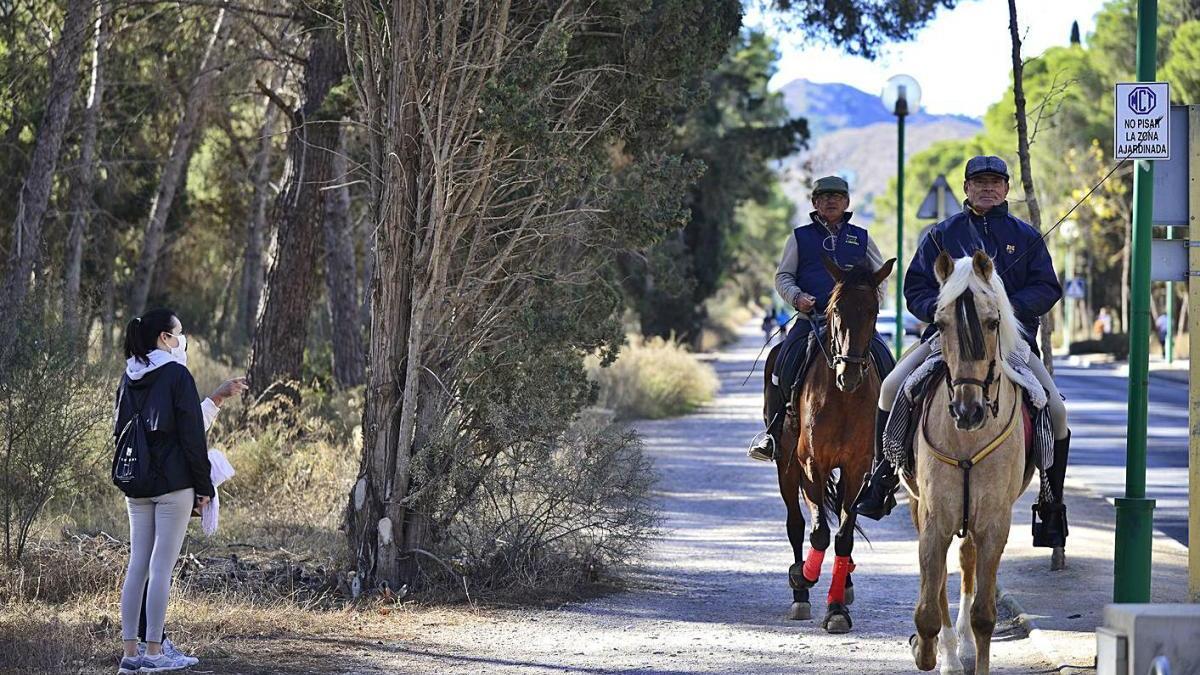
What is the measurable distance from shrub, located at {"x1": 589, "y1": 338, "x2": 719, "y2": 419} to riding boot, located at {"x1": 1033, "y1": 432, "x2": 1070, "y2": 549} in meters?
18.3

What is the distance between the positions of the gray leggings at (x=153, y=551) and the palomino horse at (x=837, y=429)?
4283 millimetres

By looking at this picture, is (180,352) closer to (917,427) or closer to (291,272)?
(917,427)

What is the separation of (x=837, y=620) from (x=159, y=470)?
4.51m

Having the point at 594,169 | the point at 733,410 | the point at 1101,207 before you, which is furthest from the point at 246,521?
the point at 1101,207

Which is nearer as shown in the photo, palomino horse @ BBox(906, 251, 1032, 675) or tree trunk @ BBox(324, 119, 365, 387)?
palomino horse @ BBox(906, 251, 1032, 675)

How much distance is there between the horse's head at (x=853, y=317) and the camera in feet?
34.2

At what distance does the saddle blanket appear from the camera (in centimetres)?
870

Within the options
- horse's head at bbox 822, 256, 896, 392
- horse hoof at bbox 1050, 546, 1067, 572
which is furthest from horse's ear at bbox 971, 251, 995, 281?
horse hoof at bbox 1050, 546, 1067, 572

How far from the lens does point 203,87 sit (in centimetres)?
2178

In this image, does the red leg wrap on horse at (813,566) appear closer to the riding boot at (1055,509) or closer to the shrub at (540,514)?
the shrub at (540,514)

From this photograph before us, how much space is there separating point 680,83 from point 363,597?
4.59 m

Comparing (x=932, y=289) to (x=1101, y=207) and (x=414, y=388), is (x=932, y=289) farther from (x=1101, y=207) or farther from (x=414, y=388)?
(x=1101, y=207)

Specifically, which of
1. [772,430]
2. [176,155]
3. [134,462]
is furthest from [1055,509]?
[176,155]

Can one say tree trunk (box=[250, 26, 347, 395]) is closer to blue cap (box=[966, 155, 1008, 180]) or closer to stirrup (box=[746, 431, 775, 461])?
stirrup (box=[746, 431, 775, 461])
